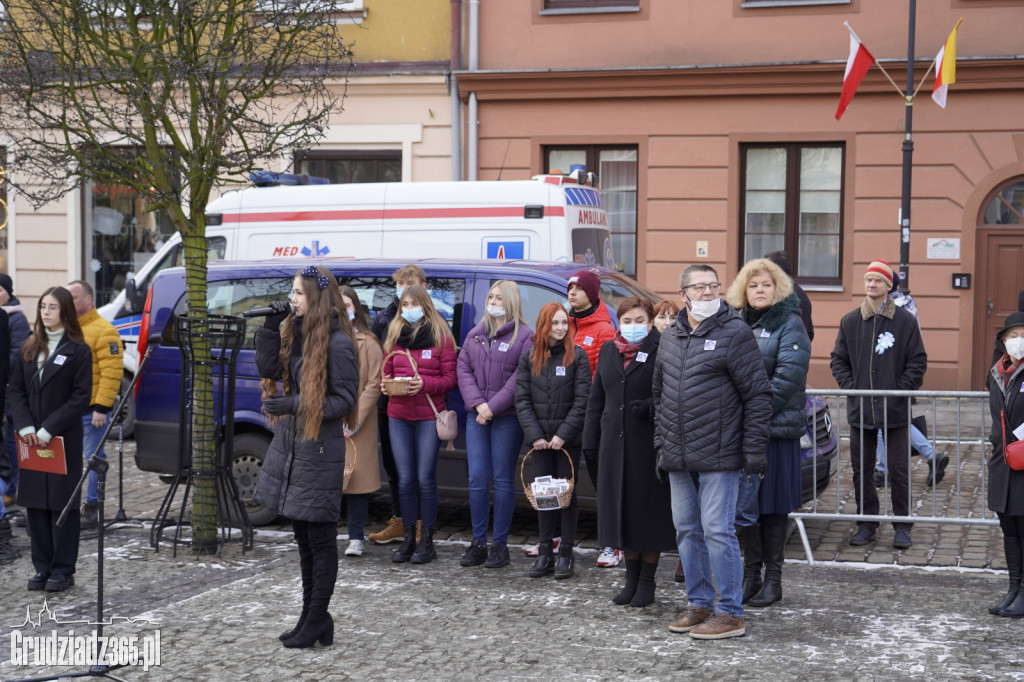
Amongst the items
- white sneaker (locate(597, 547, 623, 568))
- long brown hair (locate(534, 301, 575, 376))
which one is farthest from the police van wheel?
white sneaker (locate(597, 547, 623, 568))

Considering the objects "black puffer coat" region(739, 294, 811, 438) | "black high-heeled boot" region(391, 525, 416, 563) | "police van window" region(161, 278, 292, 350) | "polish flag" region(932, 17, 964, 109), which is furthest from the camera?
"polish flag" region(932, 17, 964, 109)

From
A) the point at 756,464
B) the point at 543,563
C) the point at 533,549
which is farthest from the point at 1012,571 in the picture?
the point at 533,549

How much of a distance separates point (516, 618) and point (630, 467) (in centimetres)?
102

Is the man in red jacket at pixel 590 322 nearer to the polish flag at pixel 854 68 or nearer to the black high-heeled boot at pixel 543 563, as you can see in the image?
the black high-heeled boot at pixel 543 563

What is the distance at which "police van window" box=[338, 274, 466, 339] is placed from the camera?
855 cm

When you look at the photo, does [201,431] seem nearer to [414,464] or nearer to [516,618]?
[414,464]

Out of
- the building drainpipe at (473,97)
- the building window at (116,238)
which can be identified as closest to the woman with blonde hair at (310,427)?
the building drainpipe at (473,97)

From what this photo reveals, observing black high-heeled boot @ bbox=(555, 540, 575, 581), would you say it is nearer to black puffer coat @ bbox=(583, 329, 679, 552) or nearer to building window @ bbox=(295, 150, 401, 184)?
black puffer coat @ bbox=(583, 329, 679, 552)

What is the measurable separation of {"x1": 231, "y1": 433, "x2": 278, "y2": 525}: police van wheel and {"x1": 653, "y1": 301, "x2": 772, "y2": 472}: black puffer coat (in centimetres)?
376

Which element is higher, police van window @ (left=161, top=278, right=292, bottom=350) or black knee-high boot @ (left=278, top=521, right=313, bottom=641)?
police van window @ (left=161, top=278, right=292, bottom=350)

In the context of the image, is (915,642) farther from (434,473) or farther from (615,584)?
(434,473)

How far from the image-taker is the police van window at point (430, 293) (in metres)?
8.55

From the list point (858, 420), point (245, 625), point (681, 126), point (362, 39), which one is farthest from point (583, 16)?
point (245, 625)

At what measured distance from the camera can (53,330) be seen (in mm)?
7406
